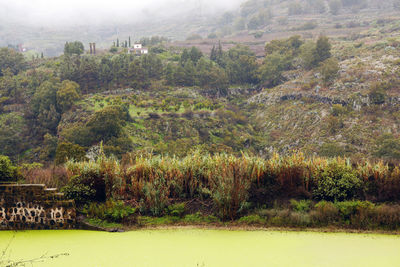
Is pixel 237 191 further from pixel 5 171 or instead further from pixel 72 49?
pixel 72 49

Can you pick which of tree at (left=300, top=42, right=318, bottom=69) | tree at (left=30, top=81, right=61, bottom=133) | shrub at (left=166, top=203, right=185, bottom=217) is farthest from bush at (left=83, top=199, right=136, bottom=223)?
tree at (left=300, top=42, right=318, bottom=69)

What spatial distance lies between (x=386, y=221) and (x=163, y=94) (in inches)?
1923

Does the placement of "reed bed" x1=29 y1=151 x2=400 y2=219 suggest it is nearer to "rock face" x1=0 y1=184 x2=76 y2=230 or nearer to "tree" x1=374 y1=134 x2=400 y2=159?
"rock face" x1=0 y1=184 x2=76 y2=230

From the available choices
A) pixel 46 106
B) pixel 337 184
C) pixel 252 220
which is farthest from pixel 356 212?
pixel 46 106

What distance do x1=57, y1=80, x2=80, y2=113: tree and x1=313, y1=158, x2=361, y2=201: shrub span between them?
145 ft

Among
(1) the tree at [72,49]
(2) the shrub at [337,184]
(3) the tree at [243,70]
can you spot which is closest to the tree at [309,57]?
(3) the tree at [243,70]

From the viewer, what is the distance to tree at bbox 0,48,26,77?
6984cm

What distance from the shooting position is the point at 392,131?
37031mm

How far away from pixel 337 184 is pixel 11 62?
77404 mm

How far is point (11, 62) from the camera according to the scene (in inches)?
2808

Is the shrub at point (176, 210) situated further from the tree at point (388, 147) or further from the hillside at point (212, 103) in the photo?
the tree at point (388, 147)

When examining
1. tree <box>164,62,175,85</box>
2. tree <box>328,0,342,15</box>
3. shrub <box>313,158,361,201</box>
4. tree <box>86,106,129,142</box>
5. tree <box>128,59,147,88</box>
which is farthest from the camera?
tree <box>328,0,342,15</box>

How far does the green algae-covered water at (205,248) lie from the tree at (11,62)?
71.8 m

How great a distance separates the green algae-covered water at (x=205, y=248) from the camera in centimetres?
646
